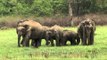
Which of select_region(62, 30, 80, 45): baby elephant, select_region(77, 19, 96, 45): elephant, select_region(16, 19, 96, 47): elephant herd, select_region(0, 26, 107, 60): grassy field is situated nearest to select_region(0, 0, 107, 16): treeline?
select_region(62, 30, 80, 45): baby elephant

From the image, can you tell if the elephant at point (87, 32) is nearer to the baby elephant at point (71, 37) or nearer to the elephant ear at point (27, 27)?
the baby elephant at point (71, 37)

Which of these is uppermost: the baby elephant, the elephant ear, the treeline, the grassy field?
the elephant ear

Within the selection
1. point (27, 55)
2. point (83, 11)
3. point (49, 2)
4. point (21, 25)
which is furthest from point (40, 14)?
point (27, 55)

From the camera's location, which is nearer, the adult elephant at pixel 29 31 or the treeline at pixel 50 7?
the adult elephant at pixel 29 31

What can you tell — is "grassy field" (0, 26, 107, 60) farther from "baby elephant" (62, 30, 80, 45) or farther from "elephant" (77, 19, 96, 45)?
"baby elephant" (62, 30, 80, 45)

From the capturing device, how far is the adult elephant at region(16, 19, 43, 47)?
22.0m

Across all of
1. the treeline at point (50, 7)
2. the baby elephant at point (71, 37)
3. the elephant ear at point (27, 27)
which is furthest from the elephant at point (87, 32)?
the treeline at point (50, 7)

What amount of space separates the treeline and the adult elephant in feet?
90.8

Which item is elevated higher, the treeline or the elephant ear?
the elephant ear

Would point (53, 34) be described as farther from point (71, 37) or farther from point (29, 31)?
point (29, 31)

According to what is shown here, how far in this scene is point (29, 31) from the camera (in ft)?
72.2

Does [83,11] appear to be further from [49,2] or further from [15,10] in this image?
[15,10]

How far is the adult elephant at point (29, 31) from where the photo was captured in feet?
72.2

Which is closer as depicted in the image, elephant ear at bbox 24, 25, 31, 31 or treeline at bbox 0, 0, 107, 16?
elephant ear at bbox 24, 25, 31, 31
